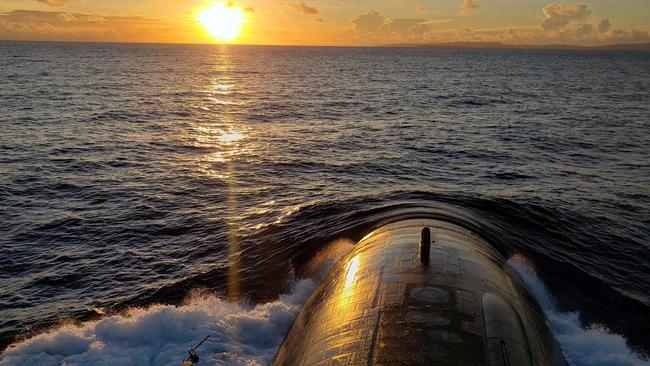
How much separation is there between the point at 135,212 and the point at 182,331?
17.5 meters

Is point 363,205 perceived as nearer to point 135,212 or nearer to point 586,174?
point 135,212

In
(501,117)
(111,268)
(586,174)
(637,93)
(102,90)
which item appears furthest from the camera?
(637,93)

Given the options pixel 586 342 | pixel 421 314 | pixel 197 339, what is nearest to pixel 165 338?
pixel 197 339

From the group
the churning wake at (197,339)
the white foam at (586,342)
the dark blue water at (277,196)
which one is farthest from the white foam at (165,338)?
the white foam at (586,342)

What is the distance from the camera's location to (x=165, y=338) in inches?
800

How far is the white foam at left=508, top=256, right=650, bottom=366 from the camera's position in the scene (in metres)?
18.5

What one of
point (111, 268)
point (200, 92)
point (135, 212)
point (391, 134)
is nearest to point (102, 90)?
point (200, 92)

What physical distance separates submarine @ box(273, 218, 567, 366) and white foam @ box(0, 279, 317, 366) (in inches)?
54.8

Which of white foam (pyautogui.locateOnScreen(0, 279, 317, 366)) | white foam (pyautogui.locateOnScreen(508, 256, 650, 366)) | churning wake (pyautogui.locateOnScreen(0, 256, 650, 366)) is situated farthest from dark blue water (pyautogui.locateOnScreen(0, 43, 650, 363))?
white foam (pyautogui.locateOnScreen(0, 279, 317, 366))

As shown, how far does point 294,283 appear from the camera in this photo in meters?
25.8

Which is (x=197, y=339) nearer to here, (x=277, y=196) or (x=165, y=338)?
(x=165, y=338)

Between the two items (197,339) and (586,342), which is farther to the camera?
(197,339)

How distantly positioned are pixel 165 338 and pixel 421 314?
38.0 feet

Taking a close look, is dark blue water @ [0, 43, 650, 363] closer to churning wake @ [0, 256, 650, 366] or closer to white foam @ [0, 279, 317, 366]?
churning wake @ [0, 256, 650, 366]
